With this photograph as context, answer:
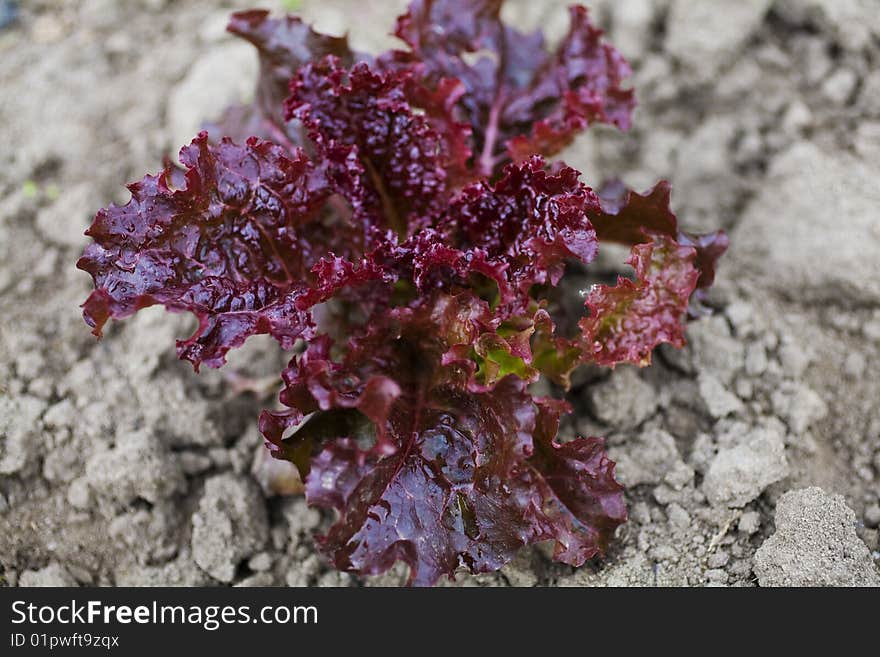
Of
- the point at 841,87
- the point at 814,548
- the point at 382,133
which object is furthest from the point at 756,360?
the point at 382,133

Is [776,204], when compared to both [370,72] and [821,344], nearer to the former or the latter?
[821,344]

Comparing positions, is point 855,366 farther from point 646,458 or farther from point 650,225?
point 650,225

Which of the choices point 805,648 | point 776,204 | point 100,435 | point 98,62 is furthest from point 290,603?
point 98,62

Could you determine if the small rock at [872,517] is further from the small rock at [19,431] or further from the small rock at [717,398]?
the small rock at [19,431]

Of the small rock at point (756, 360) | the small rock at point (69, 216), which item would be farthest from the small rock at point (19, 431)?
the small rock at point (756, 360)

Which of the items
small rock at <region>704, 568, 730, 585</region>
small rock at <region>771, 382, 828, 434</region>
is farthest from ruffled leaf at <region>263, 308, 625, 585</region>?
small rock at <region>771, 382, 828, 434</region>
